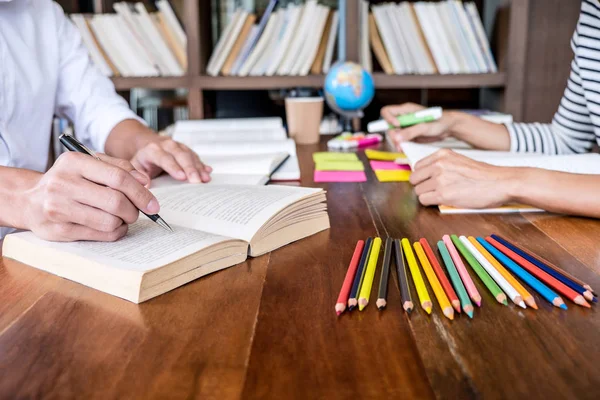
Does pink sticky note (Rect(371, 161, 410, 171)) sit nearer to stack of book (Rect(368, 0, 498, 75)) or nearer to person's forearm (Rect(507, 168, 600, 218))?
person's forearm (Rect(507, 168, 600, 218))

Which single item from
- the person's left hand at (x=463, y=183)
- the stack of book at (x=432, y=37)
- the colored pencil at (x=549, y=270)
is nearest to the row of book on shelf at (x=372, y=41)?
the stack of book at (x=432, y=37)

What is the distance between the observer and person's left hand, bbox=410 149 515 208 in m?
0.96

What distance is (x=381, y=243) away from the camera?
2.63 feet

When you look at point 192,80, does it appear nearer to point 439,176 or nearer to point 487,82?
point 487,82

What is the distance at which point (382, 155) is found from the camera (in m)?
1.50

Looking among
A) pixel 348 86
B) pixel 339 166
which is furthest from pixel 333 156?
pixel 348 86

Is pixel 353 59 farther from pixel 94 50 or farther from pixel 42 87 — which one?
pixel 42 87

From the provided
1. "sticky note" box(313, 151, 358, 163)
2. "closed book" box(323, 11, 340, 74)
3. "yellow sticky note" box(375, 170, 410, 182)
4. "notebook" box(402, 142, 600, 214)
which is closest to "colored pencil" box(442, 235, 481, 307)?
"notebook" box(402, 142, 600, 214)

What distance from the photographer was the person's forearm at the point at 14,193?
2.50 feet

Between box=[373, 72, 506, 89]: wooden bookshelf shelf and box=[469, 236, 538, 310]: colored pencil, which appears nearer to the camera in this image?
box=[469, 236, 538, 310]: colored pencil

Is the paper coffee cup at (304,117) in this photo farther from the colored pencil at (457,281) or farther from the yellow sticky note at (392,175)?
the colored pencil at (457,281)

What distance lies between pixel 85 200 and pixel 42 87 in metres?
0.71

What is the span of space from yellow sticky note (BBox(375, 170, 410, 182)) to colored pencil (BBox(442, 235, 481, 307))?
451mm

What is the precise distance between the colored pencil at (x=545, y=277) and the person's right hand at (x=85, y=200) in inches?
17.8
